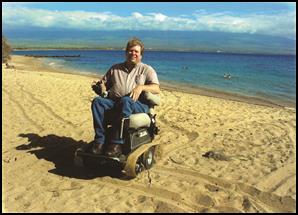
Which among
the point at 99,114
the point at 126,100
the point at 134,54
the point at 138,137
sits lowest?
the point at 138,137

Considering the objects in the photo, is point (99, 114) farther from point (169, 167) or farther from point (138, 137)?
point (169, 167)

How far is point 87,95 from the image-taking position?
1454 centimetres

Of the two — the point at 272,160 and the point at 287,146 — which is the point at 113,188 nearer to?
Answer: the point at 272,160

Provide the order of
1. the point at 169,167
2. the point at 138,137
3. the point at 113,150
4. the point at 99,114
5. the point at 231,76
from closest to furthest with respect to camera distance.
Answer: the point at 113,150 → the point at 99,114 → the point at 138,137 → the point at 169,167 → the point at 231,76

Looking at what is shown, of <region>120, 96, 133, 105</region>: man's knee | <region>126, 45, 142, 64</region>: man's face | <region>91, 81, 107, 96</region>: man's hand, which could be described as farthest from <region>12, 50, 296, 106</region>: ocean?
<region>120, 96, 133, 105</region>: man's knee

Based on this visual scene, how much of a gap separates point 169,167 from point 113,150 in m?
1.19

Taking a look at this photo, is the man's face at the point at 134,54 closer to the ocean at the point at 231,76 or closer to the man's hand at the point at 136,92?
the man's hand at the point at 136,92

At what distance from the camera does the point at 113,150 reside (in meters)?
6.25

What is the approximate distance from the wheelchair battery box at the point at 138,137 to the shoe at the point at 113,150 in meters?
0.21

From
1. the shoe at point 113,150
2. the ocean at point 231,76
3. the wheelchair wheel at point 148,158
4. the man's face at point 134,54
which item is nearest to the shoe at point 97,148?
the shoe at point 113,150

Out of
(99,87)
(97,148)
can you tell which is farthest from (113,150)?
(99,87)

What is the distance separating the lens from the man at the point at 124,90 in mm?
6367

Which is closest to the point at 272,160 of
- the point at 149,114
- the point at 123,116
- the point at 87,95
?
the point at 149,114

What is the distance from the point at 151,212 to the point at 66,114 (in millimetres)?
6345
